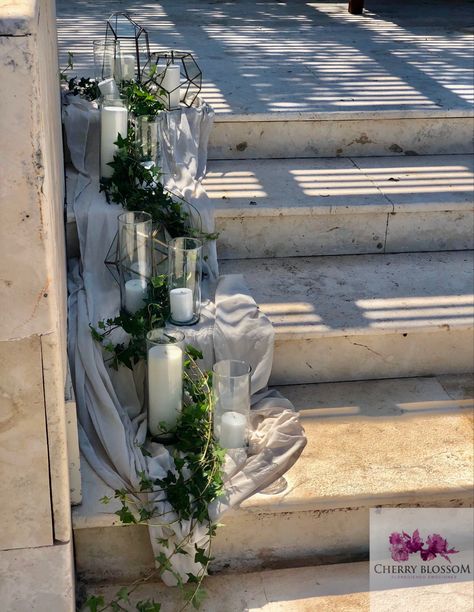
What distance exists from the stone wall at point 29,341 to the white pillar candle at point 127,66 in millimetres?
1620

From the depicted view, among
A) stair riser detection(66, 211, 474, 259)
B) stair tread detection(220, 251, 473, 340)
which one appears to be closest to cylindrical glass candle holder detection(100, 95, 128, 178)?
stair riser detection(66, 211, 474, 259)

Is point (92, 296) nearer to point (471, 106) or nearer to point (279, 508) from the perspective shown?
point (279, 508)

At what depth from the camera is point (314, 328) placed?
104 inches

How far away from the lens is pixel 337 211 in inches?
119

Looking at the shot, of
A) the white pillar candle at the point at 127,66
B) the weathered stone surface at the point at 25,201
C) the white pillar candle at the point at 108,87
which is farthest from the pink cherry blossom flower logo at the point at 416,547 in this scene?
the white pillar candle at the point at 127,66

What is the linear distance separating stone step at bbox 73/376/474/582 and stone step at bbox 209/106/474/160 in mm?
1255

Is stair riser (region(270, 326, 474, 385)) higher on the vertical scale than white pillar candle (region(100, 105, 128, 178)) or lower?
lower

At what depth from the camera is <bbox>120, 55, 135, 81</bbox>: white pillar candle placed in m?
3.39

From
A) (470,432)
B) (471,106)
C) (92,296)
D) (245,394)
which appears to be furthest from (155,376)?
(471,106)

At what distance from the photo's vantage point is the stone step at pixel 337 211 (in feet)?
9.88

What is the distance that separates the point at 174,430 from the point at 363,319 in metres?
0.74

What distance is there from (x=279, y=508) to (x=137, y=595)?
429mm

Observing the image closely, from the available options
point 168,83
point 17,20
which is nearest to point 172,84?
point 168,83

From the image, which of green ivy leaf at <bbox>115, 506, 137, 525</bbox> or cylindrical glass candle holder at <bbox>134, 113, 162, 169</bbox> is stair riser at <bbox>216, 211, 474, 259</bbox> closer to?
cylindrical glass candle holder at <bbox>134, 113, 162, 169</bbox>
